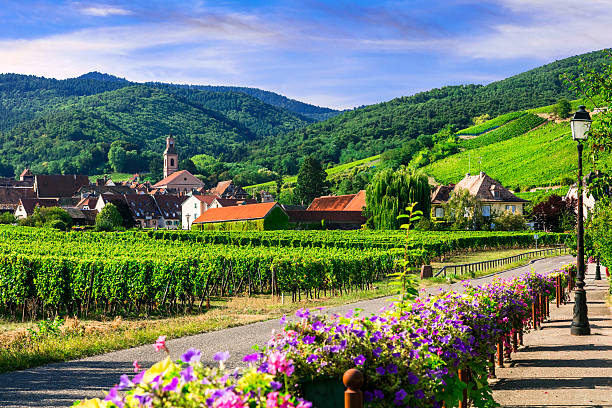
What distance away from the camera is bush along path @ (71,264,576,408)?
126 inches

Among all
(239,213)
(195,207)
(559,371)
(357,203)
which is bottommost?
(559,371)

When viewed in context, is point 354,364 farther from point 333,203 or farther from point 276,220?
point 333,203

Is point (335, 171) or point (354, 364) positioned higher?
point (335, 171)

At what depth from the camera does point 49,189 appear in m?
152

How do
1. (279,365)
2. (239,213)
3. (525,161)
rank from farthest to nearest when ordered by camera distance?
(525,161), (239,213), (279,365)

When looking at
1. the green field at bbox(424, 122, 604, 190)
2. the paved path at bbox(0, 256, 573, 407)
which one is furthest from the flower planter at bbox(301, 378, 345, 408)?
the green field at bbox(424, 122, 604, 190)

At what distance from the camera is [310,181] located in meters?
132

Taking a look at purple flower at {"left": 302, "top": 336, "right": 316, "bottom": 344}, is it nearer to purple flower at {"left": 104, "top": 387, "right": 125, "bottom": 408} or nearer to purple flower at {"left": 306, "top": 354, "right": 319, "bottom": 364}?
purple flower at {"left": 306, "top": 354, "right": 319, "bottom": 364}

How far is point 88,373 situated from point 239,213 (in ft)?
244

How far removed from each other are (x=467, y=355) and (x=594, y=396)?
2.97 metres

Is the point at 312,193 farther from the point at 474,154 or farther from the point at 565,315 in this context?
the point at 565,315

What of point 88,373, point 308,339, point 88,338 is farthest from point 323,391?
point 88,338

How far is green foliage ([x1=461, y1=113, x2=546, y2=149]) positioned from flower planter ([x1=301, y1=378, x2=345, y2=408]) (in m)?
152

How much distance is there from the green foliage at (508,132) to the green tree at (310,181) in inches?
1647
